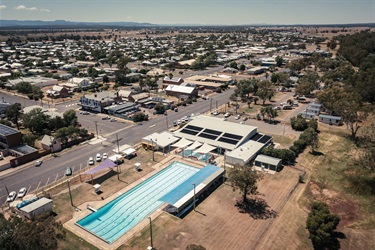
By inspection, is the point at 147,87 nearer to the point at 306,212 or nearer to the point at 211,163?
the point at 211,163

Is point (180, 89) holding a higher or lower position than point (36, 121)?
lower

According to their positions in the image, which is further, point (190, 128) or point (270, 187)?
point (190, 128)

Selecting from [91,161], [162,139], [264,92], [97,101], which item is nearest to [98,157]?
[91,161]

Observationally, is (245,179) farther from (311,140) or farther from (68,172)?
(68,172)

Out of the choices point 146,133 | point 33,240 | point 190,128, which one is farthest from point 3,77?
point 33,240

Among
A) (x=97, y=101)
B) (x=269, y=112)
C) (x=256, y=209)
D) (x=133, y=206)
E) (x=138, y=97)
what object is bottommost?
(x=133, y=206)

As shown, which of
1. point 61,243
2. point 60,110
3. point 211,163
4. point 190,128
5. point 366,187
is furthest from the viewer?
point 60,110

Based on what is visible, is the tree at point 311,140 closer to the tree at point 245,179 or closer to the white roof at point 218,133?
the white roof at point 218,133
